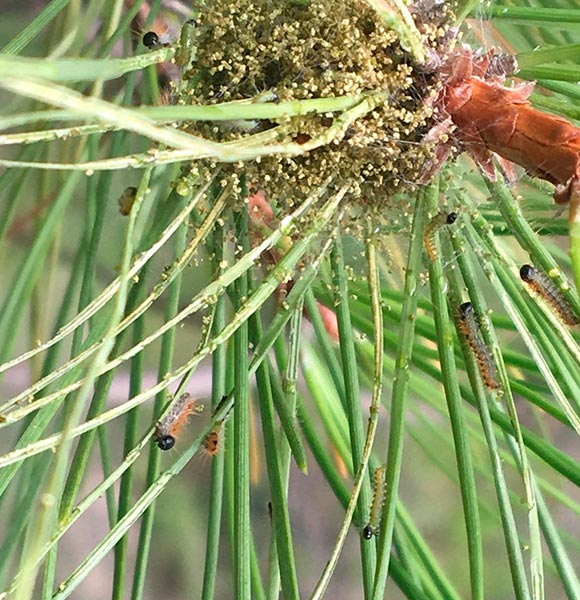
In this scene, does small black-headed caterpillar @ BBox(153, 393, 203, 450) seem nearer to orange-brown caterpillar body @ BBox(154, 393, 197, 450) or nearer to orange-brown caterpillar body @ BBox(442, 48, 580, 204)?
orange-brown caterpillar body @ BBox(154, 393, 197, 450)

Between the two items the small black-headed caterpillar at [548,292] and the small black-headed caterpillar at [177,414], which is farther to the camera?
the small black-headed caterpillar at [177,414]

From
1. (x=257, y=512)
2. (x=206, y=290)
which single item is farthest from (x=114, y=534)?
(x=257, y=512)

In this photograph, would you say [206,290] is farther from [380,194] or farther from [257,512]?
[257,512]

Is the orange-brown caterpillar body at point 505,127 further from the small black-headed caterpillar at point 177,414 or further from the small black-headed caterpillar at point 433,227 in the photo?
the small black-headed caterpillar at point 177,414

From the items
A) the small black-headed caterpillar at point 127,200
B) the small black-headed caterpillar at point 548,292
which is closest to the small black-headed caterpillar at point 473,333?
the small black-headed caterpillar at point 548,292

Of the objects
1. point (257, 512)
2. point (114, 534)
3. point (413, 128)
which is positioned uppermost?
point (257, 512)

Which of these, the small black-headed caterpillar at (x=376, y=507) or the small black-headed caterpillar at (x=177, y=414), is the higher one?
the small black-headed caterpillar at (x=177, y=414)
